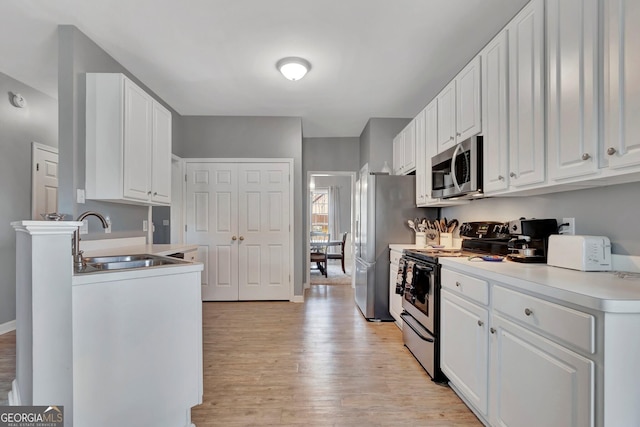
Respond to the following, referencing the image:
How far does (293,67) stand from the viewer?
2.71 meters

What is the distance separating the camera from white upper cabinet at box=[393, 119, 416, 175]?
337 centimetres

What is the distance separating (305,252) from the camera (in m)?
4.89

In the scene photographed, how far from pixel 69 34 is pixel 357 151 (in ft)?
12.8

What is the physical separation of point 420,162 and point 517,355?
86.1 inches

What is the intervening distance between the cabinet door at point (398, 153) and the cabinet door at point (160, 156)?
2.73m

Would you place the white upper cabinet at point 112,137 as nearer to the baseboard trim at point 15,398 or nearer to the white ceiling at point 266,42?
the white ceiling at point 266,42

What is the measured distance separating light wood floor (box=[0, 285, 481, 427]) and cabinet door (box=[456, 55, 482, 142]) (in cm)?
187

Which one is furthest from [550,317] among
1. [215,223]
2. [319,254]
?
[319,254]

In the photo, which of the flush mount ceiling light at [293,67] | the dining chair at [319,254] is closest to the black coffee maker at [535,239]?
the flush mount ceiling light at [293,67]

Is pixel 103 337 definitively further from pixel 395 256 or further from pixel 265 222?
pixel 265 222

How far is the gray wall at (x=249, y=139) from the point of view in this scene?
4.22 m

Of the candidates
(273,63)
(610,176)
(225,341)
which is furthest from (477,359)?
(273,63)

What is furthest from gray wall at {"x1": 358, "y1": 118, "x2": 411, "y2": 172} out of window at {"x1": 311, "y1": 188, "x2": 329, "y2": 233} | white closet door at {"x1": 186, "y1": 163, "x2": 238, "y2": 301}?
window at {"x1": 311, "y1": 188, "x2": 329, "y2": 233}

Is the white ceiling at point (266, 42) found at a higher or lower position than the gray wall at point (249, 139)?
higher
